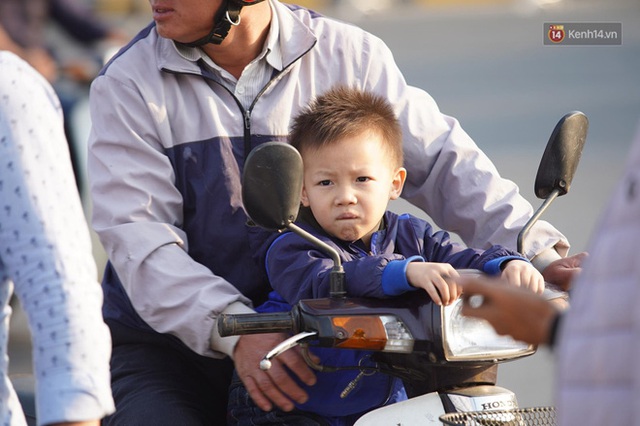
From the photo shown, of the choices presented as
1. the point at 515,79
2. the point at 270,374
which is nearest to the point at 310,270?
the point at 270,374

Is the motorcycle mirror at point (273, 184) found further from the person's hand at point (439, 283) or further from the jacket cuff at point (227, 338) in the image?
the jacket cuff at point (227, 338)

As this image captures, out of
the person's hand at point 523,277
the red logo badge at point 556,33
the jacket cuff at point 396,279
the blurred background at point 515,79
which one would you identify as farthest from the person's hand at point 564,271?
the blurred background at point 515,79

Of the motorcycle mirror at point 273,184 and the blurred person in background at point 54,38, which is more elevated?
the blurred person in background at point 54,38

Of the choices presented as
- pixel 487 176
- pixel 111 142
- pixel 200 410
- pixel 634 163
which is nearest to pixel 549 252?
pixel 487 176

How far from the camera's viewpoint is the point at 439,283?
2.27 m

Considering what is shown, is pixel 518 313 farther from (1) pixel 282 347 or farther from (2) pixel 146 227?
(2) pixel 146 227

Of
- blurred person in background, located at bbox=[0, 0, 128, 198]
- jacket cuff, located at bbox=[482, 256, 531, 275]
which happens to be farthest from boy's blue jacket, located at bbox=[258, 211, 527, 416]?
blurred person in background, located at bbox=[0, 0, 128, 198]

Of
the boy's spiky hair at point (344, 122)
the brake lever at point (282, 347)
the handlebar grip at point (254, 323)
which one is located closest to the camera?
the brake lever at point (282, 347)

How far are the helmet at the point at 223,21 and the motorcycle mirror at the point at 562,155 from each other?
0.90 m

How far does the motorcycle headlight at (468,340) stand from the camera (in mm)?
2283

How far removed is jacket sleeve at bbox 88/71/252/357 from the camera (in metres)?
2.89

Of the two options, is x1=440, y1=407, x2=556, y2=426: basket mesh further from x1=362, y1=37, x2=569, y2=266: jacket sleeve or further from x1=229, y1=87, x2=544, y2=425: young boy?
x1=362, y1=37, x2=569, y2=266: jacket sleeve

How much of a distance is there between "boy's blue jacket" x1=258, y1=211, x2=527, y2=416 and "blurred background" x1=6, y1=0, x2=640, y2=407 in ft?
9.02

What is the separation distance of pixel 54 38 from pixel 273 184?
5.78 m
